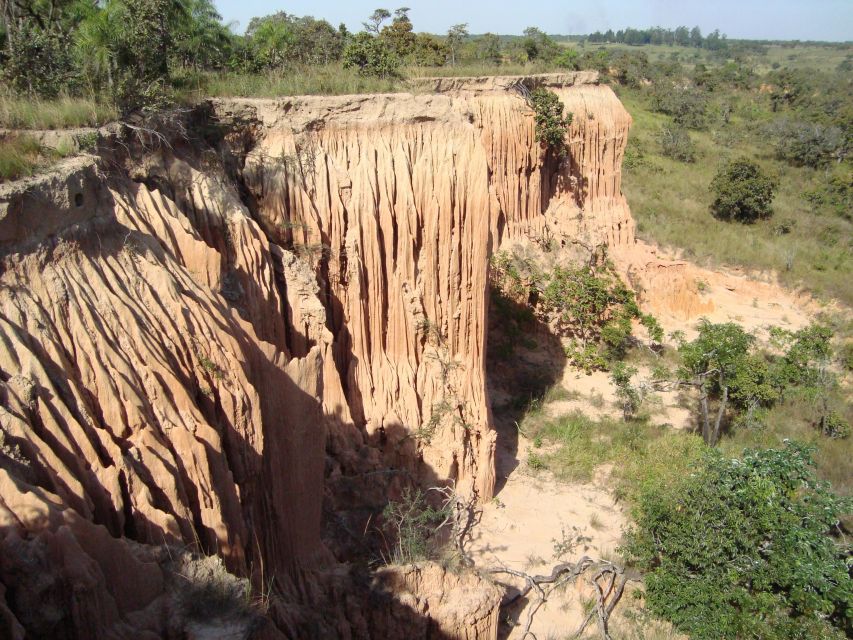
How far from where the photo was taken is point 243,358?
665 centimetres

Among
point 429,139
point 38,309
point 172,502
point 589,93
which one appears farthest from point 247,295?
point 589,93

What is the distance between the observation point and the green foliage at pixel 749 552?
8.39m

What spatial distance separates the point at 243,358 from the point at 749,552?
719 centimetres

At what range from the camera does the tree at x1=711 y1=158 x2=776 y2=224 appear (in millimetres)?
25688

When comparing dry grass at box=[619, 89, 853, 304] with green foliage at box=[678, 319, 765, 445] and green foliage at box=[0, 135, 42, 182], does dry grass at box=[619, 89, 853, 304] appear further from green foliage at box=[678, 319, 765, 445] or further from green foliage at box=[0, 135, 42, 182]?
green foliage at box=[0, 135, 42, 182]

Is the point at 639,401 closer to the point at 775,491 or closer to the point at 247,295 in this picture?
the point at 775,491

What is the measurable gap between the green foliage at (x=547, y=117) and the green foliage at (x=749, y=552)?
422 inches

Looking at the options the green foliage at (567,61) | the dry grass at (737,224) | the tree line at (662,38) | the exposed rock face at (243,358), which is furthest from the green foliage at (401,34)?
the tree line at (662,38)

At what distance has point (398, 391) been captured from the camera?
10.9 metres

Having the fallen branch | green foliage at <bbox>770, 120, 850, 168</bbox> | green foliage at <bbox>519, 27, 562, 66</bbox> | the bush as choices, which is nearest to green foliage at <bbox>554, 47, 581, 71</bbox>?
green foliage at <bbox>519, 27, 562, 66</bbox>

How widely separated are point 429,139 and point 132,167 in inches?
192

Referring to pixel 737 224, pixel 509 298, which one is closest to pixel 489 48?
pixel 737 224

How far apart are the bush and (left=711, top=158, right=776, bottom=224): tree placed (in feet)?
16.4

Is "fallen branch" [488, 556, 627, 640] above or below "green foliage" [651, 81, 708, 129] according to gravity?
below
